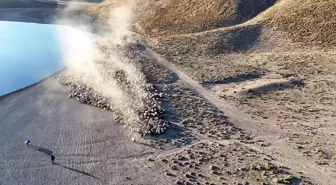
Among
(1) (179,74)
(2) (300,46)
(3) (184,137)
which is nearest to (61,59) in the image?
(1) (179,74)

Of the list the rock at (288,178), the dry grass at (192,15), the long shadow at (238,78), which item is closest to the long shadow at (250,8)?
the dry grass at (192,15)

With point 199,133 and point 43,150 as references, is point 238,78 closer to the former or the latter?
point 199,133

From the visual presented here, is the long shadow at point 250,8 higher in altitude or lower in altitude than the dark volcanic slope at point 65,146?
higher

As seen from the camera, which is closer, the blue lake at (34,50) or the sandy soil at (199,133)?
the sandy soil at (199,133)

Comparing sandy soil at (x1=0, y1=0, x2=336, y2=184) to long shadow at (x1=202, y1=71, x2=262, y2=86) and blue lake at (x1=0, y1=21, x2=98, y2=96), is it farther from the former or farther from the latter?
blue lake at (x1=0, y1=21, x2=98, y2=96)

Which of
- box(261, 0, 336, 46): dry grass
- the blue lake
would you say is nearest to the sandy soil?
the blue lake

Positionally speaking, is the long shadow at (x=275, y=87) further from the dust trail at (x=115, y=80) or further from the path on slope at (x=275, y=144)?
the dust trail at (x=115, y=80)

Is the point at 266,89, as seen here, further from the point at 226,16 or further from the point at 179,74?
the point at 226,16
